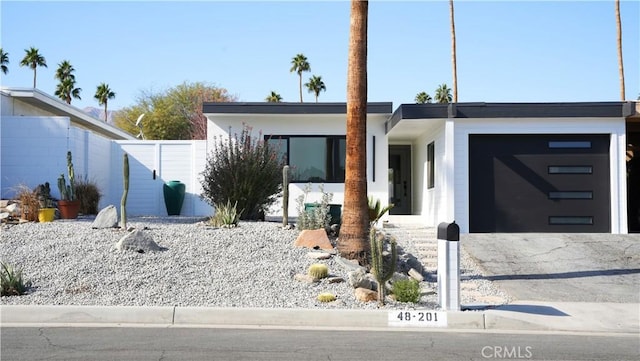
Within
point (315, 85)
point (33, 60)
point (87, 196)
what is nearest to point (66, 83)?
point (33, 60)

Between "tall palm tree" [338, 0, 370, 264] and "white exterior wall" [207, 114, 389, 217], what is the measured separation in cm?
644

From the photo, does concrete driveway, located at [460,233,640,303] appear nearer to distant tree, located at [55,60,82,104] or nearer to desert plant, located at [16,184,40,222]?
desert plant, located at [16,184,40,222]

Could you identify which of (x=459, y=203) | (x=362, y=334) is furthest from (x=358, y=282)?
(x=459, y=203)

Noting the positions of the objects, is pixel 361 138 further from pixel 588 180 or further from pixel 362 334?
pixel 588 180

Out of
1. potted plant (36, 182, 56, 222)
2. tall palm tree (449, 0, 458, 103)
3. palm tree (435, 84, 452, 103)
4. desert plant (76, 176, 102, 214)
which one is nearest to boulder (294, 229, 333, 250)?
potted plant (36, 182, 56, 222)

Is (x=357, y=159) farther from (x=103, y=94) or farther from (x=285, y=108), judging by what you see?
(x=103, y=94)

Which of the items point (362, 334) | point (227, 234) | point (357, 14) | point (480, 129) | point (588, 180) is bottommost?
point (362, 334)

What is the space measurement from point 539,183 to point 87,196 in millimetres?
11733

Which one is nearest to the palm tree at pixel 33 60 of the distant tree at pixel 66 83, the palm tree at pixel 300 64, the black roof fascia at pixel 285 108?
the distant tree at pixel 66 83

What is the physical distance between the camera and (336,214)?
14.1 meters

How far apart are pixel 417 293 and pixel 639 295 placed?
162 inches

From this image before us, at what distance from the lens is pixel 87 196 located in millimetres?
16781

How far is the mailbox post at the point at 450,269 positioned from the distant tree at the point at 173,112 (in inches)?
1280

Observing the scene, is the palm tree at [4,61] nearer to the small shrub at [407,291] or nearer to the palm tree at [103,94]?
the palm tree at [103,94]
